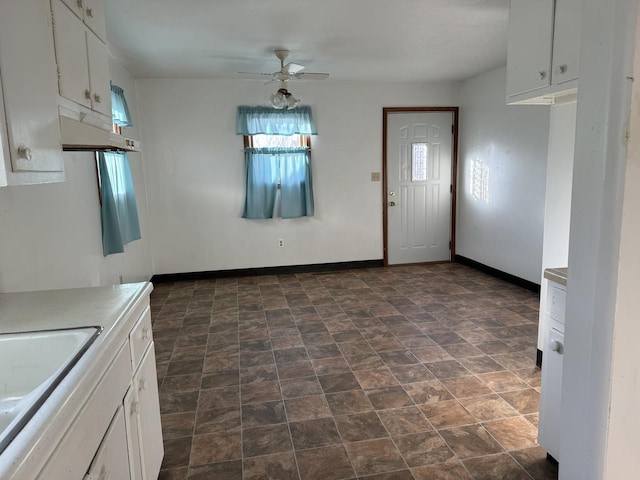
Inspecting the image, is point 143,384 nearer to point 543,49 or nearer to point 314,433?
point 314,433

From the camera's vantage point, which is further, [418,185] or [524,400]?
[418,185]

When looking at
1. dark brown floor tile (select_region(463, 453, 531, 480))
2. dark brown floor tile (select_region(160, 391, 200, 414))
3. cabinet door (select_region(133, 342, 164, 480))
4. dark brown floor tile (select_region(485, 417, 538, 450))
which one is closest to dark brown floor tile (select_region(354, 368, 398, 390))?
dark brown floor tile (select_region(485, 417, 538, 450))

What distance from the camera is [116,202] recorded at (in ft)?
12.0

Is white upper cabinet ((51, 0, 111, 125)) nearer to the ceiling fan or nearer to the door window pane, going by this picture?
the ceiling fan

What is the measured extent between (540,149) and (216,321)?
3.68 m

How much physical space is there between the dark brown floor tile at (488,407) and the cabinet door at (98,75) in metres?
2.53

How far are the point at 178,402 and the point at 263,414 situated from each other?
1.82 ft

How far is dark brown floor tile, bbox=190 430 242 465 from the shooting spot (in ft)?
6.66

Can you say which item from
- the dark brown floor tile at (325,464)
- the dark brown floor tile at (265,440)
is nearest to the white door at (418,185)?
the dark brown floor tile at (265,440)

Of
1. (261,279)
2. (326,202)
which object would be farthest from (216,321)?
(326,202)

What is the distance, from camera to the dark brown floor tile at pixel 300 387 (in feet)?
8.55

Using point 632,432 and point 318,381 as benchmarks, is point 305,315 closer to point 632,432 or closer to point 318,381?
point 318,381

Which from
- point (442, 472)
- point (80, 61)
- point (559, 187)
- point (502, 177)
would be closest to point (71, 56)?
point (80, 61)

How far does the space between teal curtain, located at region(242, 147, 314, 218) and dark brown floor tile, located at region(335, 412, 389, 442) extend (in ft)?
11.2
